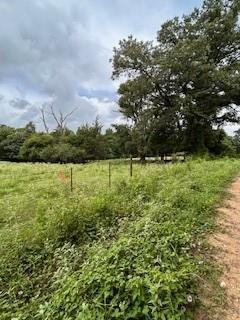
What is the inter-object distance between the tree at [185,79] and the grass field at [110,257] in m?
18.0


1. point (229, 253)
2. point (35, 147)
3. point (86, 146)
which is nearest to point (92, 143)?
point (86, 146)

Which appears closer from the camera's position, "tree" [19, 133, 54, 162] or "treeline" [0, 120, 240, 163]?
"treeline" [0, 120, 240, 163]

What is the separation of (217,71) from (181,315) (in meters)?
23.7

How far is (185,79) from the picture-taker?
2488 cm

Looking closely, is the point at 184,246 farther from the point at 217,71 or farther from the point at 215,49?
the point at 215,49

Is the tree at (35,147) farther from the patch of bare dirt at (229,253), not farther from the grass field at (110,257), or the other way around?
the patch of bare dirt at (229,253)

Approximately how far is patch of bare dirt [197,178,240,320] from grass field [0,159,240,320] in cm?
23

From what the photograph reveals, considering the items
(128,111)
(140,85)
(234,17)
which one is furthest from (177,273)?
(234,17)

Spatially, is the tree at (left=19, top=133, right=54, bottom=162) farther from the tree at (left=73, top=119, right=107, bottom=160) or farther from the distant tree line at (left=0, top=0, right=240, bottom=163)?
the distant tree line at (left=0, top=0, right=240, bottom=163)

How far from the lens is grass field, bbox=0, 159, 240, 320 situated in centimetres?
321

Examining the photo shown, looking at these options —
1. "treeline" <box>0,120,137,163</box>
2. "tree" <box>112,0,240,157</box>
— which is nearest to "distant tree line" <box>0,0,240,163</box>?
"tree" <box>112,0,240,157</box>

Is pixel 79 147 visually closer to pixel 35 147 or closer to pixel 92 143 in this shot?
pixel 92 143

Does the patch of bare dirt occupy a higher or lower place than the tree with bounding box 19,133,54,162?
lower

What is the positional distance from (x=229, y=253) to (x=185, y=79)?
2163 centimetres
